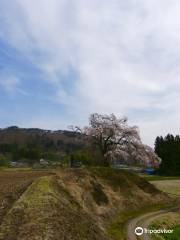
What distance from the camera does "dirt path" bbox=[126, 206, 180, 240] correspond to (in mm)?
32506

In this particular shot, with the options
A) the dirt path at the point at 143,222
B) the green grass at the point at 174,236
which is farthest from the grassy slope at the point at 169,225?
the dirt path at the point at 143,222

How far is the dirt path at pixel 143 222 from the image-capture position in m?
32.5

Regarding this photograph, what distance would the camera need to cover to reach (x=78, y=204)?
35094 mm

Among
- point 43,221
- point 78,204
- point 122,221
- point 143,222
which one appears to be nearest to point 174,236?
point 143,222

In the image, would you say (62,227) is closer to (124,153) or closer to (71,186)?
(71,186)

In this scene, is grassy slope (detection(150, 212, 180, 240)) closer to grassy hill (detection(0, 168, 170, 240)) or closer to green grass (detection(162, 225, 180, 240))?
green grass (detection(162, 225, 180, 240))

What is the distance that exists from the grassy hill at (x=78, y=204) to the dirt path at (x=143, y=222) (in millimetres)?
1109

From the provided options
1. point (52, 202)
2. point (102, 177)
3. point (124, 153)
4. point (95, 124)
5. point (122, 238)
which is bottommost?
point (122, 238)

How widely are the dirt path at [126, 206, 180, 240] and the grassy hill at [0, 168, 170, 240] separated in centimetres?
111

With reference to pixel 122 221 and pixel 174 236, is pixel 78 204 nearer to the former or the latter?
pixel 122 221

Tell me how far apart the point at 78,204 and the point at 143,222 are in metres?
7.78

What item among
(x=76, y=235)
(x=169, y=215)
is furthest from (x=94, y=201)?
(x=76, y=235)

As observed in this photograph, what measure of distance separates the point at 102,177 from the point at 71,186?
416 inches

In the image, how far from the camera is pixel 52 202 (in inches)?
1123
